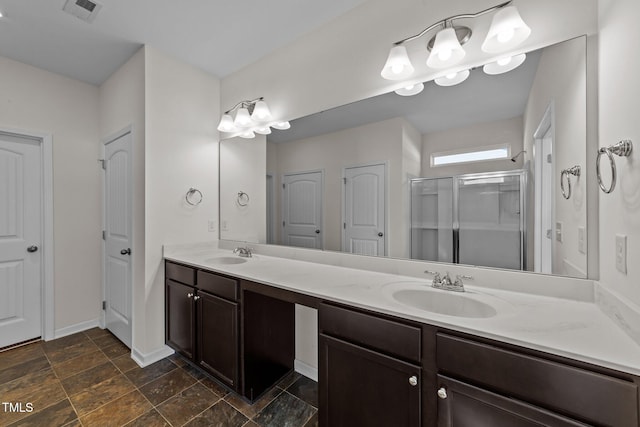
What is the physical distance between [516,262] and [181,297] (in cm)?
219

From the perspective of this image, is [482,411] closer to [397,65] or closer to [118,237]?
[397,65]

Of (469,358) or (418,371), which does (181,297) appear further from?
(469,358)

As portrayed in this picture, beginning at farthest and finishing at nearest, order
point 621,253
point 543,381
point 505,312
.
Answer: point 505,312
point 621,253
point 543,381

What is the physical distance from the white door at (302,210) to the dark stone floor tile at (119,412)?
137 cm

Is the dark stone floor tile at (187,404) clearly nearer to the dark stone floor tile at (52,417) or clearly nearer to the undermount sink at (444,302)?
the dark stone floor tile at (52,417)

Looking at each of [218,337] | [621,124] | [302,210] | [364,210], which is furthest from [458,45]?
[218,337]

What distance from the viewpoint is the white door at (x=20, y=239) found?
7.89 feet

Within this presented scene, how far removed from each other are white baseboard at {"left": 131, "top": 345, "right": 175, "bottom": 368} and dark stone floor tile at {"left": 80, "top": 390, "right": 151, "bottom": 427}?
0.38 meters

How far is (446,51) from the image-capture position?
1.36 m

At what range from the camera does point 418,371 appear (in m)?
1.00

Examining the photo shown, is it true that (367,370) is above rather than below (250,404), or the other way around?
above

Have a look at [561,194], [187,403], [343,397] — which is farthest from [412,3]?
[187,403]

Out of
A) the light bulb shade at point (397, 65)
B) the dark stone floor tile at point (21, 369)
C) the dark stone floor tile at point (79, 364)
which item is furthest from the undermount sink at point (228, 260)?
the light bulb shade at point (397, 65)

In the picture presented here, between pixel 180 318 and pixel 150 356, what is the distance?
45 centimetres
